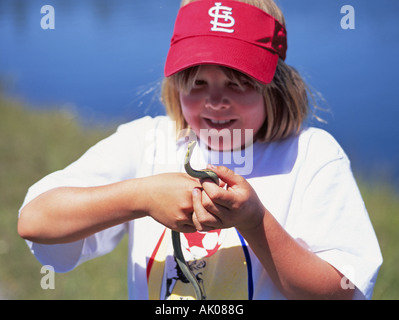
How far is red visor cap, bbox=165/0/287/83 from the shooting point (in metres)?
1.44

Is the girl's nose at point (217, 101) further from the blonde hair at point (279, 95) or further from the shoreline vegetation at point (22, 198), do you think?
the shoreline vegetation at point (22, 198)

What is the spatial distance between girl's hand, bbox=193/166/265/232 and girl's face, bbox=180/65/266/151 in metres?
0.27

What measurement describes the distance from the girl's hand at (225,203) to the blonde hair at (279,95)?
0.37 metres

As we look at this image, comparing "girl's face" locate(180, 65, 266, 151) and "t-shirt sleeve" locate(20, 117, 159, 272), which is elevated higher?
"girl's face" locate(180, 65, 266, 151)

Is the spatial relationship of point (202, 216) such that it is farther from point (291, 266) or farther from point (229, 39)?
point (229, 39)

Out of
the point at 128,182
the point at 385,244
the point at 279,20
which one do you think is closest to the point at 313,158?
the point at 279,20

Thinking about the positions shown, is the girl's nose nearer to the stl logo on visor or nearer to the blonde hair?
the blonde hair

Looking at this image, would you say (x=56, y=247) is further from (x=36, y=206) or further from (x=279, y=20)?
(x=279, y=20)

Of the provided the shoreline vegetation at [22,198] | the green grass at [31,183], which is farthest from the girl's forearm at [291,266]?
the green grass at [31,183]

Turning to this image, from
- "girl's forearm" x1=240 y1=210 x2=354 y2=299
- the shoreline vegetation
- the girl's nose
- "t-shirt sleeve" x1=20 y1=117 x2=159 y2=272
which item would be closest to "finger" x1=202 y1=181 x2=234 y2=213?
"girl's forearm" x1=240 y1=210 x2=354 y2=299

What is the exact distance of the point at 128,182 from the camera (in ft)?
4.53

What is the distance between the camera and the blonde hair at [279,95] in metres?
1.53

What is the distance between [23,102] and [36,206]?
4.53m

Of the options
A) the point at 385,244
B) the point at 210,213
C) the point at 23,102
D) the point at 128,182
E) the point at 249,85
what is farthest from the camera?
the point at 23,102
